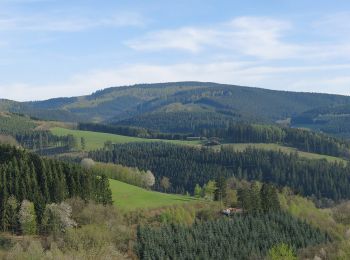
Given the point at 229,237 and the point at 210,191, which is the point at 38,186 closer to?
the point at 229,237

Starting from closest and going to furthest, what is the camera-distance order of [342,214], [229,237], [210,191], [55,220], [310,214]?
[55,220]
[229,237]
[310,214]
[342,214]
[210,191]

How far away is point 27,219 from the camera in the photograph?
414 feet

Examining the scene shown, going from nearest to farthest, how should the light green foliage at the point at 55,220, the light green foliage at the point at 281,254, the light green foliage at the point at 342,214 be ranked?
the light green foliage at the point at 55,220, the light green foliage at the point at 281,254, the light green foliage at the point at 342,214

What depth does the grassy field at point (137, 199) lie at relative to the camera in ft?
523

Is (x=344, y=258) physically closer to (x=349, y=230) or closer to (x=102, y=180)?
(x=349, y=230)

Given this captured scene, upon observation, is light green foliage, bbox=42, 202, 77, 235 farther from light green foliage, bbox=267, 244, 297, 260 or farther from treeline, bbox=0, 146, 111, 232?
light green foliage, bbox=267, 244, 297, 260

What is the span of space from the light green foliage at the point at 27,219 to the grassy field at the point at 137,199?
3224 cm

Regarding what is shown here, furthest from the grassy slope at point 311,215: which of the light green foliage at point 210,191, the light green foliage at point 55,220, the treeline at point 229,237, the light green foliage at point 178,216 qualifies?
the light green foliage at point 55,220

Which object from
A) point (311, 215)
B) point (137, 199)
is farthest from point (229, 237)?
point (311, 215)

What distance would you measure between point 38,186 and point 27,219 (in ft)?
41.5

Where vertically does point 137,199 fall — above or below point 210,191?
above

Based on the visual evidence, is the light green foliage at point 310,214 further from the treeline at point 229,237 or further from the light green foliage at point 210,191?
the light green foliage at point 210,191

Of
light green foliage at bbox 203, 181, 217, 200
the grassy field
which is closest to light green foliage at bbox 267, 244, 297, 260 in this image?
the grassy field

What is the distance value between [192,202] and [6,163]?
6110 centimetres
